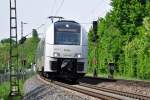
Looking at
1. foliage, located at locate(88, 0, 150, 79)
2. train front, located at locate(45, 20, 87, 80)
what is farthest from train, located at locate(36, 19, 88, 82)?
foliage, located at locate(88, 0, 150, 79)

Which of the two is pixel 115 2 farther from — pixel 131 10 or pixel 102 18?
pixel 102 18

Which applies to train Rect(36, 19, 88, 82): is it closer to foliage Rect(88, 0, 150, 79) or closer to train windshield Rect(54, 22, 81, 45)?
train windshield Rect(54, 22, 81, 45)

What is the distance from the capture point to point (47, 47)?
32062mm

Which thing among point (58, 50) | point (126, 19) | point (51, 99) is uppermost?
point (126, 19)

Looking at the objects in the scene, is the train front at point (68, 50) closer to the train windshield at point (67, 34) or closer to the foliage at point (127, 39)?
the train windshield at point (67, 34)

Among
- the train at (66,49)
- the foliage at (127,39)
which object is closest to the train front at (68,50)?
the train at (66,49)

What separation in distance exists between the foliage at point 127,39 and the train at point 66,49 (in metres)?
24.3

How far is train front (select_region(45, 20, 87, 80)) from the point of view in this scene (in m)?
31.8

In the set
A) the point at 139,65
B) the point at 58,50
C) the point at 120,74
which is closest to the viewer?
the point at 58,50

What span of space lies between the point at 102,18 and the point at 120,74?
20140 millimetres

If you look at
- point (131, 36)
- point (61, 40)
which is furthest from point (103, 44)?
point (61, 40)

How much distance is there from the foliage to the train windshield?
24.5 metres

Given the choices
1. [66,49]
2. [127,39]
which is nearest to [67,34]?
[66,49]

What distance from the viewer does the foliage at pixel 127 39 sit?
5809cm
